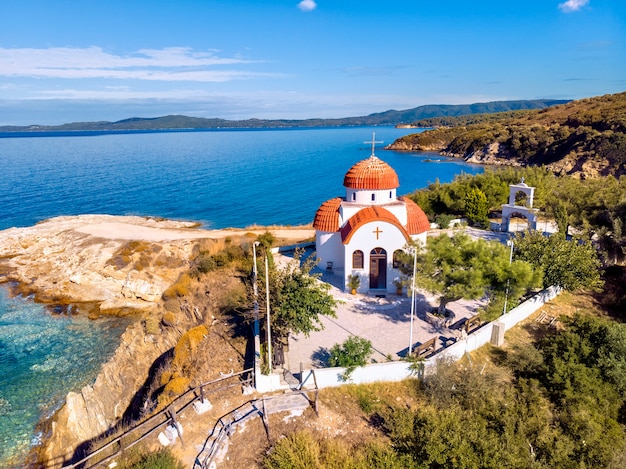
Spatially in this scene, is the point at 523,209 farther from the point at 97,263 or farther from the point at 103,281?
the point at 97,263

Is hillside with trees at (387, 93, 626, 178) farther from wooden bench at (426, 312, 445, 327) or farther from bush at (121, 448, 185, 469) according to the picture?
bush at (121, 448, 185, 469)

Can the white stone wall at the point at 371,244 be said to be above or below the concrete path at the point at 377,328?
above

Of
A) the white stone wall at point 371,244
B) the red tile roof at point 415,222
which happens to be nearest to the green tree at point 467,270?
the white stone wall at point 371,244

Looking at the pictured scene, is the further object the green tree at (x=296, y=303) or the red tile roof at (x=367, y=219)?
the red tile roof at (x=367, y=219)

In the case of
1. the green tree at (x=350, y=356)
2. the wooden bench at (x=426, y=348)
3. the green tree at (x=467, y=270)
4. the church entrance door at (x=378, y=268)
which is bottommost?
the wooden bench at (x=426, y=348)

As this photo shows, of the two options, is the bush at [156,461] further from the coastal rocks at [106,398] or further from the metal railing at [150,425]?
the coastal rocks at [106,398]

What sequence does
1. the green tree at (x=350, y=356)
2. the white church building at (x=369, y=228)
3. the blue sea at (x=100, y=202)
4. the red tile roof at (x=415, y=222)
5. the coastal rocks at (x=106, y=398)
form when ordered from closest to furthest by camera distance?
the green tree at (x=350, y=356), the coastal rocks at (x=106, y=398), the blue sea at (x=100, y=202), the white church building at (x=369, y=228), the red tile roof at (x=415, y=222)

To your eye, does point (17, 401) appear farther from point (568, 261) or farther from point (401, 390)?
point (568, 261)

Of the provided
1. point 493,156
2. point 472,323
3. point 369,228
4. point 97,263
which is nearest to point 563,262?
point 472,323
